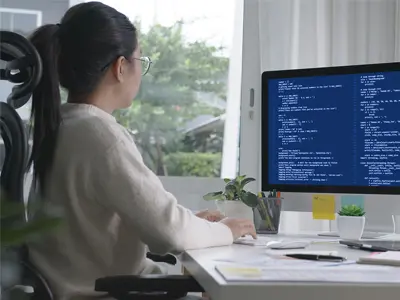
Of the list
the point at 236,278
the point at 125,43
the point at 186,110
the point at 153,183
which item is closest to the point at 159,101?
the point at 186,110

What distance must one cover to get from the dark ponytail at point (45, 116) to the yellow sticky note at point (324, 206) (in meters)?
0.91

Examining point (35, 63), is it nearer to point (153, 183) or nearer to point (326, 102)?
point (153, 183)

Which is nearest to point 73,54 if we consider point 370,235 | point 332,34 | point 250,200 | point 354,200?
point 250,200

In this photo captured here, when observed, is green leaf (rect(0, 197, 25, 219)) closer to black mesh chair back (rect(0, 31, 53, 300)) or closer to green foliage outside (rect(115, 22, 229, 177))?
black mesh chair back (rect(0, 31, 53, 300))

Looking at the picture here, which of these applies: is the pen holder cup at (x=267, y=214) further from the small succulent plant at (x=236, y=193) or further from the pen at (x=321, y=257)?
the pen at (x=321, y=257)

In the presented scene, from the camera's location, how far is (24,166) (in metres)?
1.16

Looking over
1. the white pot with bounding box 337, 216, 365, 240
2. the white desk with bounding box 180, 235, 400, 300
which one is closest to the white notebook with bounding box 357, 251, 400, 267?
the white desk with bounding box 180, 235, 400, 300

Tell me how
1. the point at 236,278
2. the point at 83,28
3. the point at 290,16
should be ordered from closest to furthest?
the point at 236,278 < the point at 83,28 < the point at 290,16

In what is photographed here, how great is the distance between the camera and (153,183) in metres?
1.26

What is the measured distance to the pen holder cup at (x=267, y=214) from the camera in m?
1.97

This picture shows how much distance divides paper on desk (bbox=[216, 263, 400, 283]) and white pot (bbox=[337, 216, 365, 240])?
2.23ft

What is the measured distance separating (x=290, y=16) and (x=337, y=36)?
217 mm

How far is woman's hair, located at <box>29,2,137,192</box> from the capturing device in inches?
53.2

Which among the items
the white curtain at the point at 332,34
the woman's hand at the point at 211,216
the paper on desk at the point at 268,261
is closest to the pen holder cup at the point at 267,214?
the woman's hand at the point at 211,216
